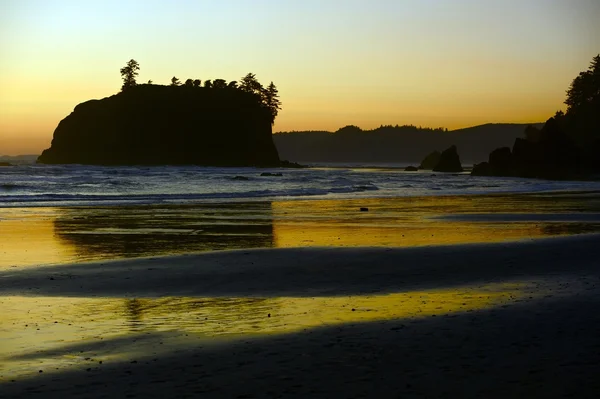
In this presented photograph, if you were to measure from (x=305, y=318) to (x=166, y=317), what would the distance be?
5.90 ft

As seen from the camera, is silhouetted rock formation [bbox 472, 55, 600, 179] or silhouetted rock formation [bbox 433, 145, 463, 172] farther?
silhouetted rock formation [bbox 433, 145, 463, 172]

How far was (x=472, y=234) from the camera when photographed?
20.1 metres

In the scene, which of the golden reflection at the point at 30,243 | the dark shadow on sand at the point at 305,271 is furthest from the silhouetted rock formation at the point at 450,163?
the dark shadow on sand at the point at 305,271

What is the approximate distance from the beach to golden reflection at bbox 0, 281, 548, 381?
3 centimetres

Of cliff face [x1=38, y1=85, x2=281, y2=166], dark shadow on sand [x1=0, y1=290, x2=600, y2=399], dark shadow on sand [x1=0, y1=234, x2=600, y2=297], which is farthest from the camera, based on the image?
cliff face [x1=38, y1=85, x2=281, y2=166]

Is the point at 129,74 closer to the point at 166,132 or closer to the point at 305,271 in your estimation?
the point at 166,132

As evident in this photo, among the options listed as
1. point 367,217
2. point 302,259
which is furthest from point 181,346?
point 367,217

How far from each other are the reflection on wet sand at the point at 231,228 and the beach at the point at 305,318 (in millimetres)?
244

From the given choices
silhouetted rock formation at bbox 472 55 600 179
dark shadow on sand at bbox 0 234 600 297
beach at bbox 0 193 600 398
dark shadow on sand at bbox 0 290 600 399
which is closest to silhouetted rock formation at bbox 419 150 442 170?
silhouetted rock formation at bbox 472 55 600 179

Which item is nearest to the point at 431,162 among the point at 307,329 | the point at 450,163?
the point at 450,163

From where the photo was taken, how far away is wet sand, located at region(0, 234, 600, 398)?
6297 mm

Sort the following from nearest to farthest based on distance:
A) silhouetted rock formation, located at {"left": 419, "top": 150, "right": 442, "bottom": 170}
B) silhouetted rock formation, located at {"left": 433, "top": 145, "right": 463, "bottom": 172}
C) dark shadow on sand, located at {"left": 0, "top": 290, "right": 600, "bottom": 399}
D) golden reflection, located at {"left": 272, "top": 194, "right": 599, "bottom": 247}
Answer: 1. dark shadow on sand, located at {"left": 0, "top": 290, "right": 600, "bottom": 399}
2. golden reflection, located at {"left": 272, "top": 194, "right": 599, "bottom": 247}
3. silhouetted rock formation, located at {"left": 433, "top": 145, "right": 463, "bottom": 172}
4. silhouetted rock formation, located at {"left": 419, "top": 150, "right": 442, "bottom": 170}

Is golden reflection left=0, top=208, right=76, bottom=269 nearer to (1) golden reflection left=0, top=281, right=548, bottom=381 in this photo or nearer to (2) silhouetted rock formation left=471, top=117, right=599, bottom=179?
(1) golden reflection left=0, top=281, right=548, bottom=381

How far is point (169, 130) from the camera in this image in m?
166
